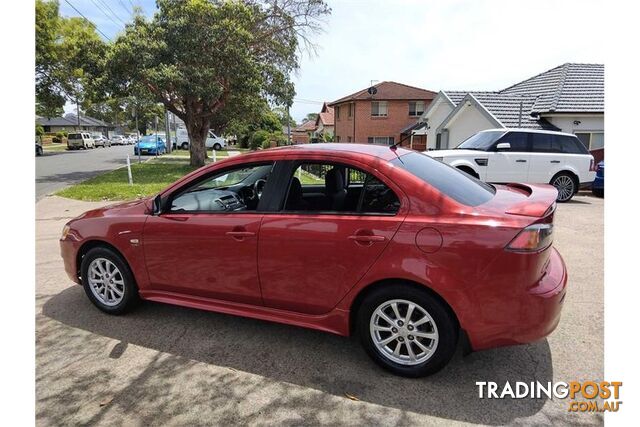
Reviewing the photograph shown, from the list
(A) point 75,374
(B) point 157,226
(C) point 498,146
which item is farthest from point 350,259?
(C) point 498,146

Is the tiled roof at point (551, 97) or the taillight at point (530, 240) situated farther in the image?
the tiled roof at point (551, 97)

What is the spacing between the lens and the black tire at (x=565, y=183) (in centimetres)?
1136

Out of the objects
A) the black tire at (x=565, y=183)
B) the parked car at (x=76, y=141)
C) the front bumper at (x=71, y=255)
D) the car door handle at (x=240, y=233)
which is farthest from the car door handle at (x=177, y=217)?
the parked car at (x=76, y=141)

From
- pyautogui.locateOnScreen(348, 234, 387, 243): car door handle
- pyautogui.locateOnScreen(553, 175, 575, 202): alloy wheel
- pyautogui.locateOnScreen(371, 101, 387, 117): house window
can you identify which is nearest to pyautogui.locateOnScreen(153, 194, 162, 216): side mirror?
pyautogui.locateOnScreen(348, 234, 387, 243): car door handle

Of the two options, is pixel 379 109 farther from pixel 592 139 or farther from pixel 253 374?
pixel 253 374

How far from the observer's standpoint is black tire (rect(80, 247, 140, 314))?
4.10 meters

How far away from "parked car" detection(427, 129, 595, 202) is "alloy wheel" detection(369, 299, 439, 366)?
8530 millimetres

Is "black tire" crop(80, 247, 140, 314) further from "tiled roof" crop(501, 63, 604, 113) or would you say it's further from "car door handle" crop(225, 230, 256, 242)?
"tiled roof" crop(501, 63, 604, 113)

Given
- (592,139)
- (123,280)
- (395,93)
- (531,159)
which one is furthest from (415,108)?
(123,280)

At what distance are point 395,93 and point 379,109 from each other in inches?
74.5

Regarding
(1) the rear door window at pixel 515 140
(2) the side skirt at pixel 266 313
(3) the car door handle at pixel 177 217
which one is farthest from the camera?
(1) the rear door window at pixel 515 140

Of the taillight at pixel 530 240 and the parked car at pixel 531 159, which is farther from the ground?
the parked car at pixel 531 159

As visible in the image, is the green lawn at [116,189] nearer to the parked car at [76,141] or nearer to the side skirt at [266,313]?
the side skirt at [266,313]

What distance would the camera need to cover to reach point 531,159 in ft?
36.7
